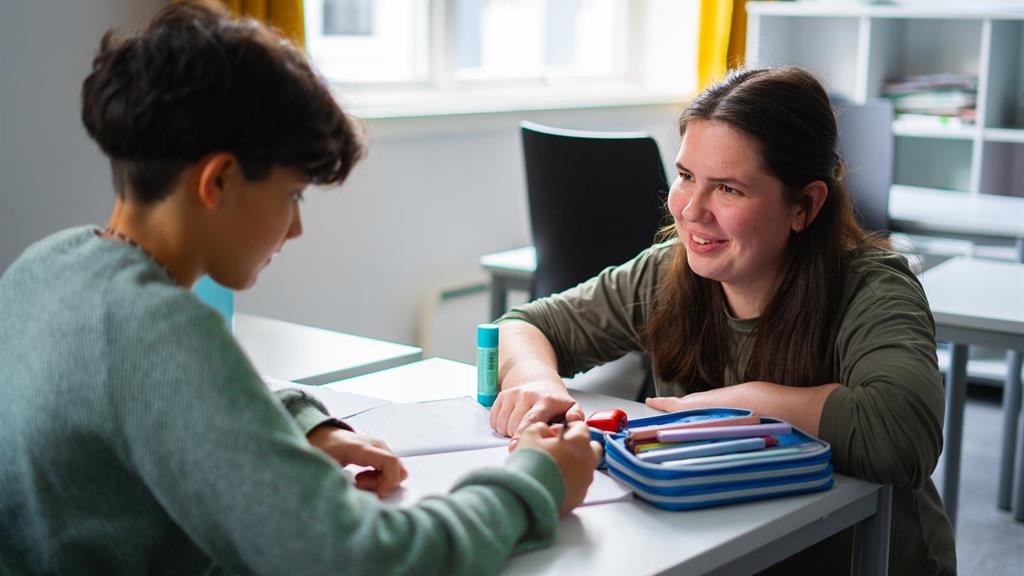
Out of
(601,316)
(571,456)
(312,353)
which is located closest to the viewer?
(571,456)

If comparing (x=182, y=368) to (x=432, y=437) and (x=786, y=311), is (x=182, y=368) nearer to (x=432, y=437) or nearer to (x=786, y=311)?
(x=432, y=437)

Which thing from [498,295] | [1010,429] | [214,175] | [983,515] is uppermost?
[214,175]

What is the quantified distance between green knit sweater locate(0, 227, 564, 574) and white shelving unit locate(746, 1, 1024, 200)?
3.71 m

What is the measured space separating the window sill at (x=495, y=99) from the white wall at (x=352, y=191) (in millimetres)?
32

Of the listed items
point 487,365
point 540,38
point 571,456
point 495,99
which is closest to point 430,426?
point 487,365

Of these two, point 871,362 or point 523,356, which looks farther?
point 523,356

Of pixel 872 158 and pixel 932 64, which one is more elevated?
pixel 932 64

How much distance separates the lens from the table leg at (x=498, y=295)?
3160 millimetres

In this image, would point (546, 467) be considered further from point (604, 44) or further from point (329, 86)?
point (604, 44)

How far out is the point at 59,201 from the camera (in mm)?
2811

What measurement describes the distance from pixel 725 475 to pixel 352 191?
237 cm

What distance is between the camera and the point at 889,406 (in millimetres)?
1407

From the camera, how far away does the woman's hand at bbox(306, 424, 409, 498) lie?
51.6 inches

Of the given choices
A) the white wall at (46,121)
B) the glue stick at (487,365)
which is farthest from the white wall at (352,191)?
the glue stick at (487,365)
